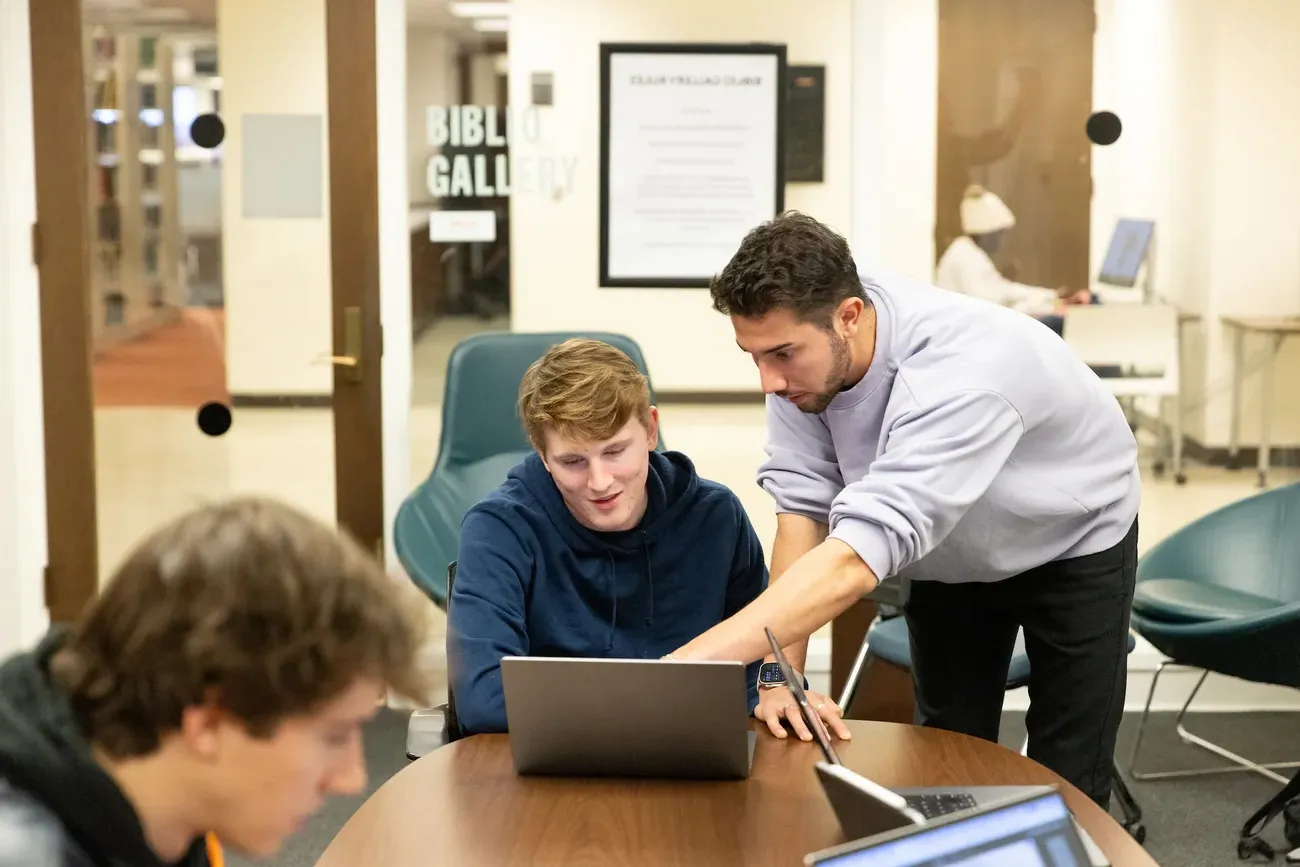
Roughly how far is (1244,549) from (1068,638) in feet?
5.65

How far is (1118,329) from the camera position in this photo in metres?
4.29

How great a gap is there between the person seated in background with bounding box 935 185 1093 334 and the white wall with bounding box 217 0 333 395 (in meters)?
1.85

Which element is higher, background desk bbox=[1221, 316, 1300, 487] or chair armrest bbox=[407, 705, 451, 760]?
background desk bbox=[1221, 316, 1300, 487]

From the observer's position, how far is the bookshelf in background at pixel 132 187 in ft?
14.0

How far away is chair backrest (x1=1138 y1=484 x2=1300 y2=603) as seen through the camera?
3873mm

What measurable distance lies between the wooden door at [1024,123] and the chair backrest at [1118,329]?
4.1 inches

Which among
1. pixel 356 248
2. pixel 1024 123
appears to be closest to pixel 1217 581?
pixel 1024 123

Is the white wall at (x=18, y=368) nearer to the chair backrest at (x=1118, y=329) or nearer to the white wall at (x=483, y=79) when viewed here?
the white wall at (x=483, y=79)

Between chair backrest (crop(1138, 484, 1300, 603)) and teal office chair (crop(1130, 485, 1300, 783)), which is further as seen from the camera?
chair backrest (crop(1138, 484, 1300, 603))

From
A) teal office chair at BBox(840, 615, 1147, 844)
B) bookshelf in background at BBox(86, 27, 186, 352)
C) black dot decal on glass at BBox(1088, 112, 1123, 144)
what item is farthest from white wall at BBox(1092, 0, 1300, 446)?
bookshelf in background at BBox(86, 27, 186, 352)

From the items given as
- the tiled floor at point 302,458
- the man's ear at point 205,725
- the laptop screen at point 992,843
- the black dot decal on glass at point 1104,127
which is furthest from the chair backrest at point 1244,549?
the man's ear at point 205,725

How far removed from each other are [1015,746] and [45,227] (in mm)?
3197

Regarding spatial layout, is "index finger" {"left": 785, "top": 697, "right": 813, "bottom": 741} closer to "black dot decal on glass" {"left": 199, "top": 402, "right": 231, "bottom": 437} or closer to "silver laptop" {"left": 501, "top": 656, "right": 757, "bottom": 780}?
"silver laptop" {"left": 501, "top": 656, "right": 757, "bottom": 780}

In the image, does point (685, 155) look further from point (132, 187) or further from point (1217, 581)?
point (1217, 581)
